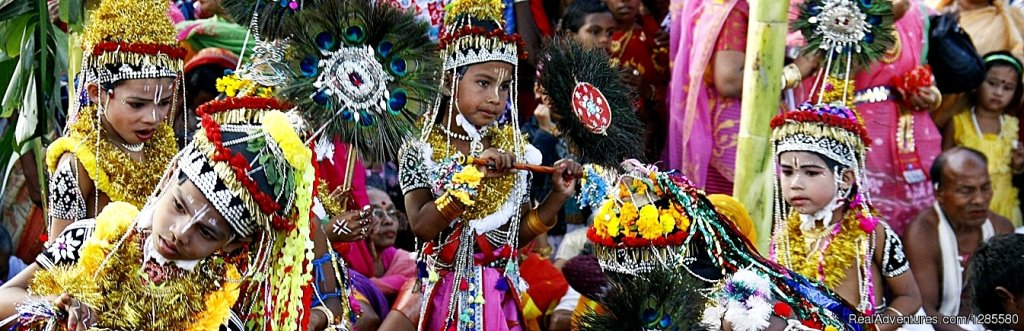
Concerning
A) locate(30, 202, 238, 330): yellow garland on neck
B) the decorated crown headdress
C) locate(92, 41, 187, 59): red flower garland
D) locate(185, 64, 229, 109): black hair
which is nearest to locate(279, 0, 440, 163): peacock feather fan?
locate(30, 202, 238, 330): yellow garland on neck

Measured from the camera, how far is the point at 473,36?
17.3 ft

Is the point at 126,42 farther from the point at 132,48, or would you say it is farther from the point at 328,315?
the point at 328,315

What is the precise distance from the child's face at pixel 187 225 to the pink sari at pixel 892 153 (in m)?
4.06

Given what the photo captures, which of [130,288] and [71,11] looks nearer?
[130,288]

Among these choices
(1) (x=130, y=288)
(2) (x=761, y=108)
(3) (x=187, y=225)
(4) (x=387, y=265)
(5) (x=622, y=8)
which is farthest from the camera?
(5) (x=622, y=8)

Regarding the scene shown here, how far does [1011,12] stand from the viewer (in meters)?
7.85

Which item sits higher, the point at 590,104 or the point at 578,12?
the point at 578,12

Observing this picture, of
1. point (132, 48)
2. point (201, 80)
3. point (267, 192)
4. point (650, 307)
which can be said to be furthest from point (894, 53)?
point (267, 192)

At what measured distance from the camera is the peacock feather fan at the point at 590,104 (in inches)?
206

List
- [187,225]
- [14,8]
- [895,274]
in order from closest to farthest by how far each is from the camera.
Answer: [187,225] < [14,8] < [895,274]

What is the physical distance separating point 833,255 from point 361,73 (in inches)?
93.9

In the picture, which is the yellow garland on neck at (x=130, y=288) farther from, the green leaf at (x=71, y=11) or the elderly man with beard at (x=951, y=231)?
the elderly man with beard at (x=951, y=231)

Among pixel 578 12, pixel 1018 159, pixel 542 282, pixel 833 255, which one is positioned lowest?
pixel 542 282

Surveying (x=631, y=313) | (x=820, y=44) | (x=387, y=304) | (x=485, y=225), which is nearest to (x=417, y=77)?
(x=631, y=313)
